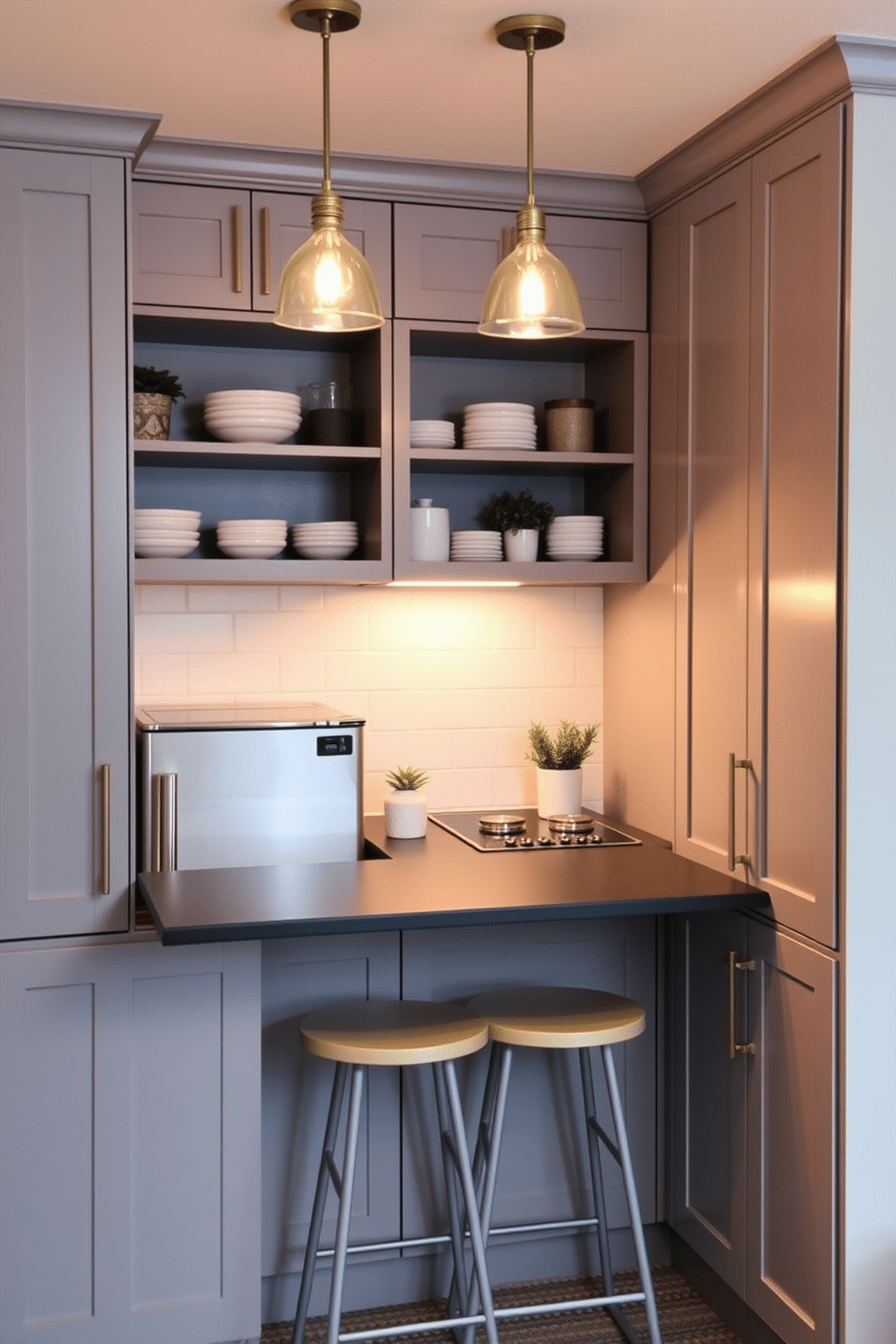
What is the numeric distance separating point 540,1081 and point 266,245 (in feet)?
6.26

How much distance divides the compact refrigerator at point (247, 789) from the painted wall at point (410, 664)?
1.08 ft

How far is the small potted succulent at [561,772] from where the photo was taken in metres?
3.28

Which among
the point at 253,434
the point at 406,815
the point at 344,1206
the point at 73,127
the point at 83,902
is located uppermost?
the point at 73,127

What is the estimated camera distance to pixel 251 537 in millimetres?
2939

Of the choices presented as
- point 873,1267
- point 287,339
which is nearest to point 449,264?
point 287,339

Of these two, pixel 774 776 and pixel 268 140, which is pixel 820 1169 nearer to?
pixel 774 776

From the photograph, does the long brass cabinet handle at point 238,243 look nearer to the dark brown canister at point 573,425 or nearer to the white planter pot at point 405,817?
the dark brown canister at point 573,425

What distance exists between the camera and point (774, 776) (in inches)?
101

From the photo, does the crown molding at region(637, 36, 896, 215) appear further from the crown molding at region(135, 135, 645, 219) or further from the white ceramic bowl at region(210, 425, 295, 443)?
the white ceramic bowl at region(210, 425, 295, 443)

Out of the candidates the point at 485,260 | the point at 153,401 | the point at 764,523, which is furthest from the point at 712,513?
the point at 153,401

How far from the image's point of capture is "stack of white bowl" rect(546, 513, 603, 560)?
3166 mm

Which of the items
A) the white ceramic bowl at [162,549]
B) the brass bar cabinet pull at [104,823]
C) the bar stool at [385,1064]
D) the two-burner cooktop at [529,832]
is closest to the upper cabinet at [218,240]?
the white ceramic bowl at [162,549]

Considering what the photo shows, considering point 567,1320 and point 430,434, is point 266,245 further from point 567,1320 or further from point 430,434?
point 567,1320

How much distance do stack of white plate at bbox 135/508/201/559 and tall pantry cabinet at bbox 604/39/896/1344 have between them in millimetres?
1039
